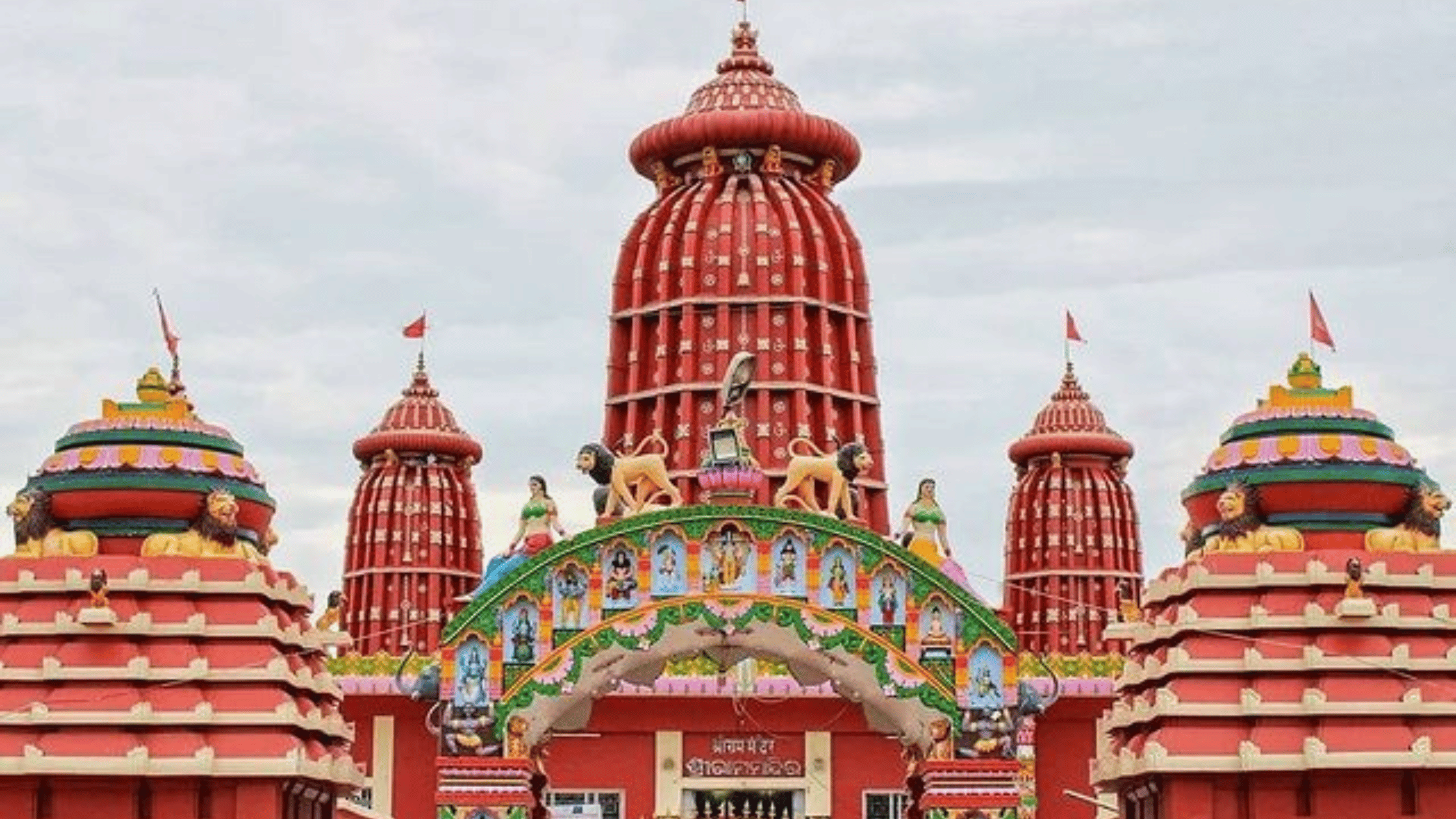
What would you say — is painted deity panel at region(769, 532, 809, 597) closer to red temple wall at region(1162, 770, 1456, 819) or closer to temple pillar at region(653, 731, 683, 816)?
red temple wall at region(1162, 770, 1456, 819)

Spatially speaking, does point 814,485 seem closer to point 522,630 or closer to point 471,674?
point 522,630

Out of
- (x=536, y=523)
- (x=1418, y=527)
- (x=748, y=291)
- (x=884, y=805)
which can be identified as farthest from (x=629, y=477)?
(x=884, y=805)

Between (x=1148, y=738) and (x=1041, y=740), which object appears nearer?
(x=1148, y=738)

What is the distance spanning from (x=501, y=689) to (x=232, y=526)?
4804mm

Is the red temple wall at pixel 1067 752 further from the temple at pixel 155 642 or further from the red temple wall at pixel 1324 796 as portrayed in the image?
the temple at pixel 155 642

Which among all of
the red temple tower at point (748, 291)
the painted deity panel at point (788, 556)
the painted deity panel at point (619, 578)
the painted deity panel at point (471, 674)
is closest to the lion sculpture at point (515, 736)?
the painted deity panel at point (471, 674)

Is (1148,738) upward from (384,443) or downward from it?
downward

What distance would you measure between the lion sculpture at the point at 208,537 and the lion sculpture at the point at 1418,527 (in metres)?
14.4

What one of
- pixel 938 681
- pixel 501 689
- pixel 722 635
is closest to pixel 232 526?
pixel 501 689

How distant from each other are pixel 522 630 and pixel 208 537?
5.01 metres

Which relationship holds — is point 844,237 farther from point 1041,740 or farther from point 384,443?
point 384,443

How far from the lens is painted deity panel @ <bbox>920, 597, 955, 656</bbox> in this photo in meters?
35.5

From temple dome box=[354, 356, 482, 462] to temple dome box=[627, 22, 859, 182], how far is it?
14.3 metres

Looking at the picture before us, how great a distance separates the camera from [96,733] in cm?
3112
